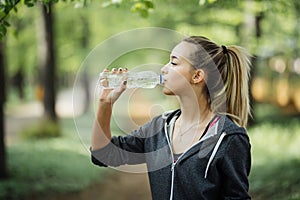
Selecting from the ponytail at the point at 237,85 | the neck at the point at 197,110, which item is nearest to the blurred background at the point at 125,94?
the neck at the point at 197,110

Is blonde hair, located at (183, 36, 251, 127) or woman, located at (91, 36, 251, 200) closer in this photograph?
woman, located at (91, 36, 251, 200)

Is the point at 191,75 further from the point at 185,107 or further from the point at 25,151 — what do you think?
the point at 25,151

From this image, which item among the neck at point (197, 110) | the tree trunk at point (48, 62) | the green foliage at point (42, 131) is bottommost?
the green foliage at point (42, 131)

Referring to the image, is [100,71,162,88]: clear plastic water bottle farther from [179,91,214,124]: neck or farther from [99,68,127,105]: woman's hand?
[179,91,214,124]: neck

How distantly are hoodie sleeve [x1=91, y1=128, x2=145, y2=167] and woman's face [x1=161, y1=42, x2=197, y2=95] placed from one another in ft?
1.13

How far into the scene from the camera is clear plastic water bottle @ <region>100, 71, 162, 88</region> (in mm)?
2143

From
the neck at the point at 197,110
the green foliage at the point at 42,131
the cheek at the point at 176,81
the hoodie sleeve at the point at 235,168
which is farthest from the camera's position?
the green foliage at the point at 42,131

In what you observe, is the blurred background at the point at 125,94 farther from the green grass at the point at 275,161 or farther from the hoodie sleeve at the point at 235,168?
the hoodie sleeve at the point at 235,168

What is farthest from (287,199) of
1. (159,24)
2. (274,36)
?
(274,36)

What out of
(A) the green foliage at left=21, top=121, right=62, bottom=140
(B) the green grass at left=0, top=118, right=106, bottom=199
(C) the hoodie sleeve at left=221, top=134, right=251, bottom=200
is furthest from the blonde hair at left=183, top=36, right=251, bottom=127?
(A) the green foliage at left=21, top=121, right=62, bottom=140

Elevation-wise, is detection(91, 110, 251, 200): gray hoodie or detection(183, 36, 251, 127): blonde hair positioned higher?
detection(183, 36, 251, 127): blonde hair

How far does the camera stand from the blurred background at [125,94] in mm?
4265

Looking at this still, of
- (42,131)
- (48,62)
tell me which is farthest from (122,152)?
(48,62)

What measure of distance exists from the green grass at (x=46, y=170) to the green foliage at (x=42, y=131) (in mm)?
1120
